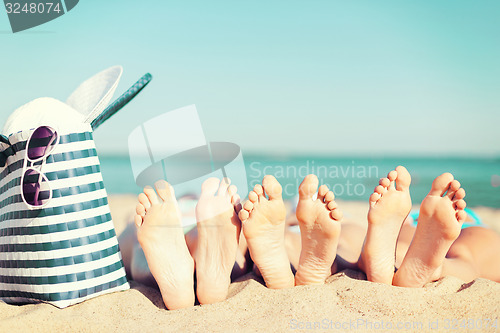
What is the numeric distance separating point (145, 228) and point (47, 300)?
39 centimetres

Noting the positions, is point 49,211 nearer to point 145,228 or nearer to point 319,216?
point 145,228

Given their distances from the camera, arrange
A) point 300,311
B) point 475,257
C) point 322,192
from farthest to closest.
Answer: point 475,257
point 322,192
point 300,311

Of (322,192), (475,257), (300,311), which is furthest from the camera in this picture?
(475,257)

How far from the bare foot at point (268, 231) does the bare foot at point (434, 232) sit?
39 cm

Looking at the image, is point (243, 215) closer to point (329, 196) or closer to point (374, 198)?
point (329, 196)

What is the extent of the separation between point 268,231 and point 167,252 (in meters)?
0.33

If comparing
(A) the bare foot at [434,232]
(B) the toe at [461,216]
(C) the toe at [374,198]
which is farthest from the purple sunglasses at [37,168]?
(B) the toe at [461,216]

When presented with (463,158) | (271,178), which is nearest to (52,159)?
(271,178)

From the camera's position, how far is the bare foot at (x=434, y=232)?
1.30 meters

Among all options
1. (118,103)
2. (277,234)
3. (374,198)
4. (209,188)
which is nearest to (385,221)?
(374,198)

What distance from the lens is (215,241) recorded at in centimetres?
134

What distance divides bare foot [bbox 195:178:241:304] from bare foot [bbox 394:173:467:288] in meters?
0.57

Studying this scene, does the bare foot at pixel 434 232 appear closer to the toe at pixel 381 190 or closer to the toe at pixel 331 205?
the toe at pixel 381 190

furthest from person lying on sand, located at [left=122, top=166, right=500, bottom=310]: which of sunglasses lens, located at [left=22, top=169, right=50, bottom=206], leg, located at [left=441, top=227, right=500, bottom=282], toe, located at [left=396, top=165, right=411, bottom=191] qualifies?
sunglasses lens, located at [left=22, top=169, right=50, bottom=206]
